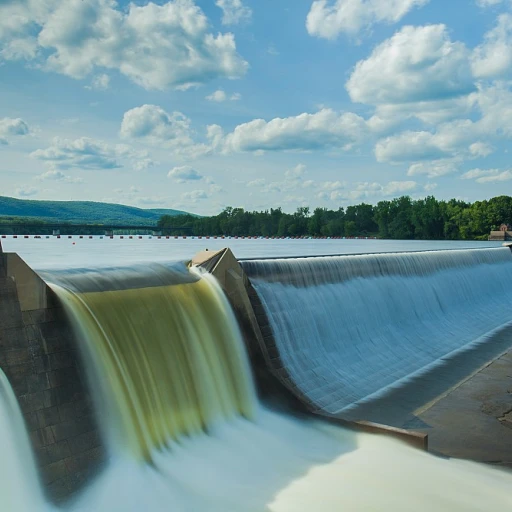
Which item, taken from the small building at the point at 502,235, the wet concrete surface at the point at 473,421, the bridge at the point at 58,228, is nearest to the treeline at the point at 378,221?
the small building at the point at 502,235

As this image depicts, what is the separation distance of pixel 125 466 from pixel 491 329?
21696 mm

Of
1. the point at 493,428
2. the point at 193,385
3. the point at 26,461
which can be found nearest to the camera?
the point at 26,461

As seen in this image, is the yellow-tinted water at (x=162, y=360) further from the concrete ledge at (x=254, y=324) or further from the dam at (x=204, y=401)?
the concrete ledge at (x=254, y=324)

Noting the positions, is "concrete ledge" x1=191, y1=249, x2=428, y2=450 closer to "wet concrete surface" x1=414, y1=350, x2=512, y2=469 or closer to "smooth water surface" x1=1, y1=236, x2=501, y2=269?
"smooth water surface" x1=1, y1=236, x2=501, y2=269

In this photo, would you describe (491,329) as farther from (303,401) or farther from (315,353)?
(303,401)

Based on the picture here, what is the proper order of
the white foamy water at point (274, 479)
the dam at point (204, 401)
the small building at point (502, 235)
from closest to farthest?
the white foamy water at point (274, 479) → the dam at point (204, 401) → the small building at point (502, 235)

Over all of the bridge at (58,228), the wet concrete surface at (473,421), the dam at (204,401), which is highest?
the bridge at (58,228)

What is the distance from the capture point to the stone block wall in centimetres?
905

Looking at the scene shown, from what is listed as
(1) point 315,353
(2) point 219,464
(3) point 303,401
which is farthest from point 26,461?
(1) point 315,353

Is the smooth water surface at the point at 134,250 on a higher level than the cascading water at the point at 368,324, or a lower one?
higher

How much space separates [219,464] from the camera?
1052 centimetres

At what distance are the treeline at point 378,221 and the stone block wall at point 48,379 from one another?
101 meters

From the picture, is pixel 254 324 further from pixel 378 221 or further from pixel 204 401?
pixel 378 221

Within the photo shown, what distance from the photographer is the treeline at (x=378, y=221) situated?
102 meters
